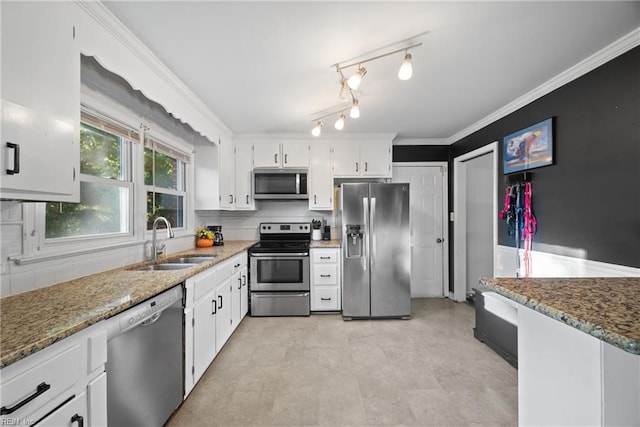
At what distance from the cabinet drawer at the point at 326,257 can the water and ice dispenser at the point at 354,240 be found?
206 millimetres

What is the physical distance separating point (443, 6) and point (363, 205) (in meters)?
2.17

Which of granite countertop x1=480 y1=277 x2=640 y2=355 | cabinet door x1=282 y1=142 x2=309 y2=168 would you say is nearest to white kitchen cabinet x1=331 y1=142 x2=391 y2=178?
cabinet door x1=282 y1=142 x2=309 y2=168

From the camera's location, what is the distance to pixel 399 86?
8.02ft

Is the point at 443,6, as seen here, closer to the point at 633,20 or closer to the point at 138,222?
the point at 633,20

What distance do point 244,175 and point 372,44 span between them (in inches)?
101

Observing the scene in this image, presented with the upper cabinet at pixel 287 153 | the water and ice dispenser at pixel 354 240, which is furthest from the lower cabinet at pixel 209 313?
the upper cabinet at pixel 287 153

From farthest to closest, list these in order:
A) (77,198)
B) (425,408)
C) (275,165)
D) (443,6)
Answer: (275,165)
(425,408)
(443,6)
(77,198)

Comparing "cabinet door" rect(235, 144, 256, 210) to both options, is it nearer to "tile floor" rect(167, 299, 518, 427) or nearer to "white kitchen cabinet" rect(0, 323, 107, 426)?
"tile floor" rect(167, 299, 518, 427)

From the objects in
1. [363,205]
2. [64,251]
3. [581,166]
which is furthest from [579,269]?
[64,251]

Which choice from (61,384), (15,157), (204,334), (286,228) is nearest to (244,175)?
(286,228)

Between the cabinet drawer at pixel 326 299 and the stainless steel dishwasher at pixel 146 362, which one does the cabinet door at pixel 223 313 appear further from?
the cabinet drawer at pixel 326 299

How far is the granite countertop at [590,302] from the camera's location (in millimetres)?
669

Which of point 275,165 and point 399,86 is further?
point 275,165

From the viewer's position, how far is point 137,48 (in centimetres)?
180
